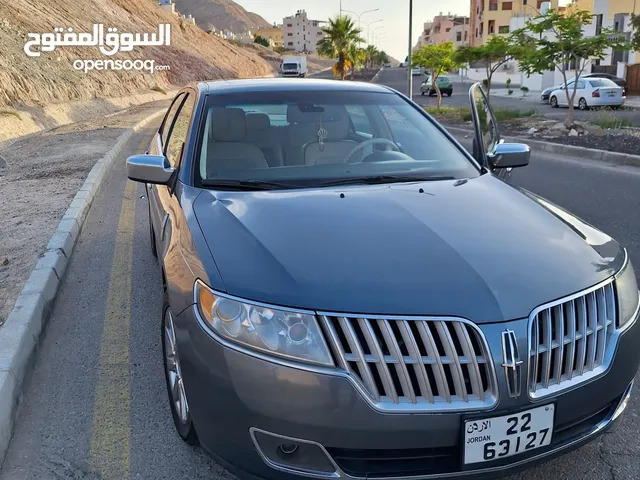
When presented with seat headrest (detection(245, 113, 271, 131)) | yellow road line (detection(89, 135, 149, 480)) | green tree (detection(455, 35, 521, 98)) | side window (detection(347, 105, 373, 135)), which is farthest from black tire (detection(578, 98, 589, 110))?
seat headrest (detection(245, 113, 271, 131))

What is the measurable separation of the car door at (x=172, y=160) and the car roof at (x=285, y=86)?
0.61 feet

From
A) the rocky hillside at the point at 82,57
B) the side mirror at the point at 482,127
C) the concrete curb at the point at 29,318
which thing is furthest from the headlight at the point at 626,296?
the rocky hillside at the point at 82,57

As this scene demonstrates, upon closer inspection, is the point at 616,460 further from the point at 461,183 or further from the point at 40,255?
the point at 40,255

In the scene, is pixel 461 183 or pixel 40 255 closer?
pixel 461 183

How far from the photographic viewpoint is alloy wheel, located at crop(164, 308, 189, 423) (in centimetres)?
281

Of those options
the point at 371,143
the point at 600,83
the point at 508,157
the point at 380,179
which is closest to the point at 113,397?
the point at 380,179

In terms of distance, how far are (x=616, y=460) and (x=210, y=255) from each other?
1.94 meters

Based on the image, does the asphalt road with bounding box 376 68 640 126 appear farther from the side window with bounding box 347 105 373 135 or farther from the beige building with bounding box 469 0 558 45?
the beige building with bounding box 469 0 558 45

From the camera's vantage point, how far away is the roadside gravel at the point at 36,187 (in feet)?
18.1

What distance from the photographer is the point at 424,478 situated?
2164mm

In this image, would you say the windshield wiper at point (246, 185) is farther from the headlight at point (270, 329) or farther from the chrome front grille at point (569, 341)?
the chrome front grille at point (569, 341)

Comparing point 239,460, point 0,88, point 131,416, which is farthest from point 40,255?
point 0,88

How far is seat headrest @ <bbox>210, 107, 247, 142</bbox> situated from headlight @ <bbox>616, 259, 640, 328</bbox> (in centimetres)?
228

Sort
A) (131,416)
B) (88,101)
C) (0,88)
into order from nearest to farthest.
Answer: (131,416), (0,88), (88,101)
